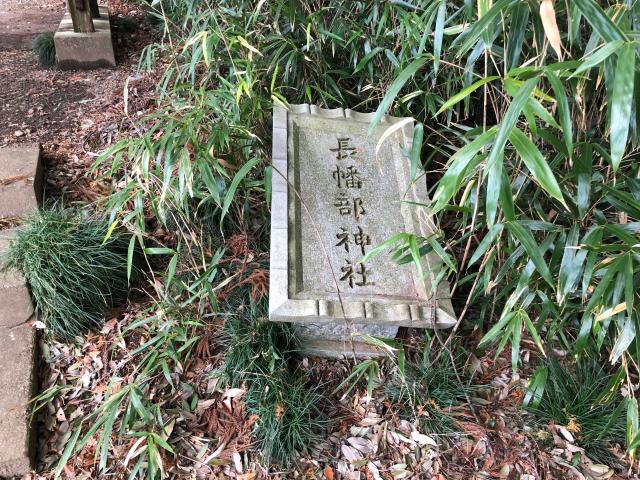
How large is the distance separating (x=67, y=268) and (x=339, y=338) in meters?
1.31

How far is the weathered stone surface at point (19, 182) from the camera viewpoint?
2.68m

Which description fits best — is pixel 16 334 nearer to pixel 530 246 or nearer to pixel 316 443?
pixel 316 443

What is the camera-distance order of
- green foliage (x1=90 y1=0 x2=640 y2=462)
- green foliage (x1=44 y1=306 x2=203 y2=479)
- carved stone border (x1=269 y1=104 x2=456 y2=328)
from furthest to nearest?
green foliage (x1=44 y1=306 x2=203 y2=479) → carved stone border (x1=269 y1=104 x2=456 y2=328) → green foliage (x1=90 y1=0 x2=640 y2=462)

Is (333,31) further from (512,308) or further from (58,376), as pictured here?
(58,376)

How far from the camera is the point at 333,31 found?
2.65 metres

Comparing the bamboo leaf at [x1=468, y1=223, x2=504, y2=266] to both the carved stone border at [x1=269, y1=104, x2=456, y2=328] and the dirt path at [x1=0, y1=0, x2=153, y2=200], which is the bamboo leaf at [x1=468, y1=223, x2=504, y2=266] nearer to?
the carved stone border at [x1=269, y1=104, x2=456, y2=328]

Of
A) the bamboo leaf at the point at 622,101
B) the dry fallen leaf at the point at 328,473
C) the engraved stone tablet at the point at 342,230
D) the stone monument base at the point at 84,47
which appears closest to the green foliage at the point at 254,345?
the engraved stone tablet at the point at 342,230

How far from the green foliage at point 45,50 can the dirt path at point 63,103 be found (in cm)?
7

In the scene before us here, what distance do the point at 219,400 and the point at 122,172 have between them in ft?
5.32

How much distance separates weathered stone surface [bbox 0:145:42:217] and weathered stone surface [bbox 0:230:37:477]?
196 millimetres

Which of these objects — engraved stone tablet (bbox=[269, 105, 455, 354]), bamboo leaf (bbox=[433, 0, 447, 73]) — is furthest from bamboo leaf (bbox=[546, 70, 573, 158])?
engraved stone tablet (bbox=[269, 105, 455, 354])

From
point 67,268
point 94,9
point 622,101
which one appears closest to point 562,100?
point 622,101

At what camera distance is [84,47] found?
147 inches

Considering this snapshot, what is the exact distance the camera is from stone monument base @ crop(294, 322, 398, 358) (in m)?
2.09
